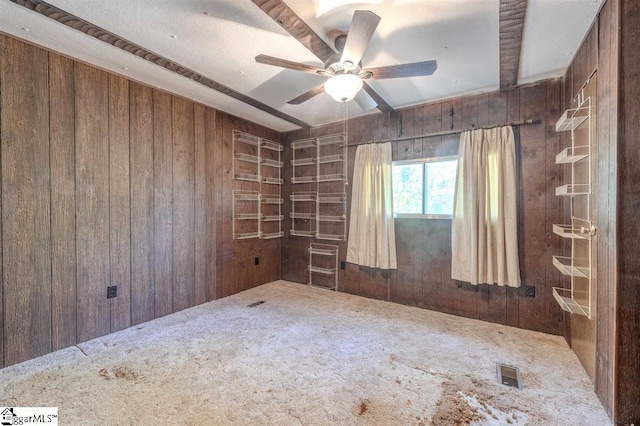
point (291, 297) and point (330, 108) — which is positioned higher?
point (330, 108)

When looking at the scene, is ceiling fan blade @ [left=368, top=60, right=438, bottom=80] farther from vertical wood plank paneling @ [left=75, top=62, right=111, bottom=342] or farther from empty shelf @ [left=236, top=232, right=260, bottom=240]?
empty shelf @ [left=236, top=232, right=260, bottom=240]

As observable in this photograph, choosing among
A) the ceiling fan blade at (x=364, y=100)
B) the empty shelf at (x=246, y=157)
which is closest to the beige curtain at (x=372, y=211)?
the ceiling fan blade at (x=364, y=100)

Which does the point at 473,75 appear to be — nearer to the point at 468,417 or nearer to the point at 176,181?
the point at 468,417

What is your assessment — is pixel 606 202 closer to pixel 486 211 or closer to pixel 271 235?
pixel 486 211

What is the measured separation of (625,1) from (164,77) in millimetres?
3391

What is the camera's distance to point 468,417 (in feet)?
5.39

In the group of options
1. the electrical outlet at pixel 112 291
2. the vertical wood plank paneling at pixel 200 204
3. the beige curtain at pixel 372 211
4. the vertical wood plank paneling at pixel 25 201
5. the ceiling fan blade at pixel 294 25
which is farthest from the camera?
the beige curtain at pixel 372 211

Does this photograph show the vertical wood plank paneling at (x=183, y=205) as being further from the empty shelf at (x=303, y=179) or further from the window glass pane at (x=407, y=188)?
the window glass pane at (x=407, y=188)

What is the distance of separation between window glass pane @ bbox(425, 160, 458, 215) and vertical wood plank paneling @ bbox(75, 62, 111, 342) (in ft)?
11.2

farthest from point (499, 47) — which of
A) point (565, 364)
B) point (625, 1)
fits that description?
point (565, 364)

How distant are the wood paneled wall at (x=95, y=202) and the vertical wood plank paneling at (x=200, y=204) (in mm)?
13

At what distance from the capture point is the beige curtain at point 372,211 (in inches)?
141

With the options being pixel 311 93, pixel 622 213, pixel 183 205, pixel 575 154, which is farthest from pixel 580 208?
pixel 183 205

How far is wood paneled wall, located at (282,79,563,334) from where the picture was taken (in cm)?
274
